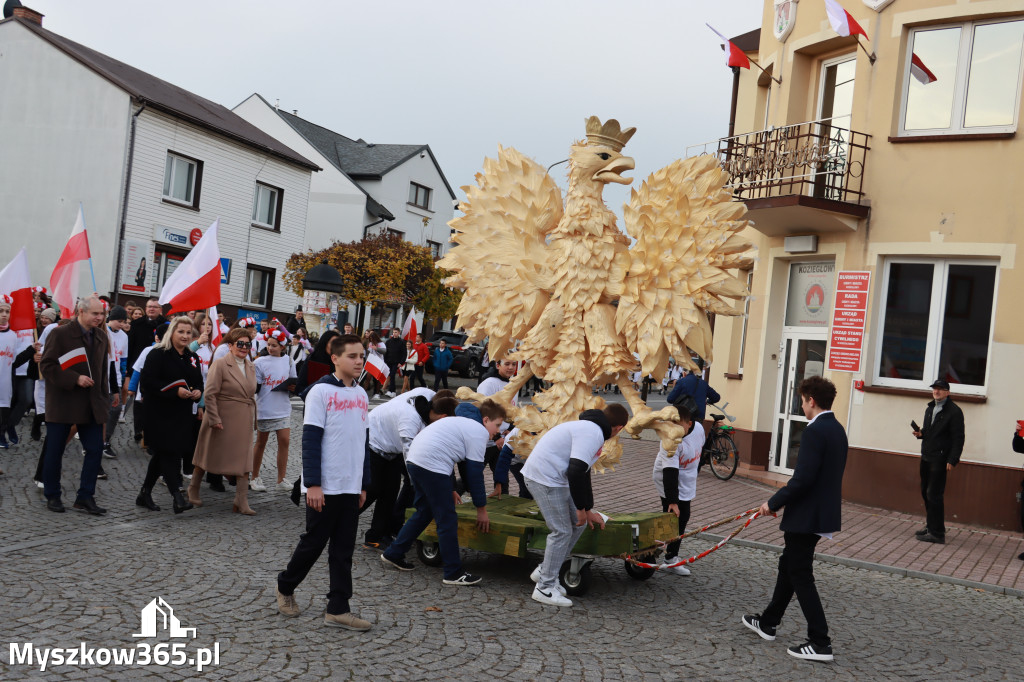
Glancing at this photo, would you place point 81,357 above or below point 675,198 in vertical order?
below

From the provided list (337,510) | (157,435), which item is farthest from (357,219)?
(337,510)

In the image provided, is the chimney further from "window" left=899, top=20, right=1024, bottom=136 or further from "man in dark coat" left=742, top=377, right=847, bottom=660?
"man in dark coat" left=742, top=377, right=847, bottom=660

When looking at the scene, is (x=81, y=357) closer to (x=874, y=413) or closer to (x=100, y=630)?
(x=100, y=630)

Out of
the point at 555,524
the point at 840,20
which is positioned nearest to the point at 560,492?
the point at 555,524

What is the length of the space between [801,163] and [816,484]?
28.3 ft

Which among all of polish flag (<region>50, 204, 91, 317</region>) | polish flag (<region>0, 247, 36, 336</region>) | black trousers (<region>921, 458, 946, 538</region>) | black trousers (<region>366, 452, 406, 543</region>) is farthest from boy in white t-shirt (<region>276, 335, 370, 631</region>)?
black trousers (<region>921, 458, 946, 538</region>)

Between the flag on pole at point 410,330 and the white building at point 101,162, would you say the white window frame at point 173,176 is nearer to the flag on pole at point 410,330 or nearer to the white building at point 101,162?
the white building at point 101,162

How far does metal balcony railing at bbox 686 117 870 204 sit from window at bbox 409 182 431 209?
106ft

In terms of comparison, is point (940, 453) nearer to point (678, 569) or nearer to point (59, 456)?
point (678, 569)

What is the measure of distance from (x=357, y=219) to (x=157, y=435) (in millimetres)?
33088

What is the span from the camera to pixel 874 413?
1329 centimetres

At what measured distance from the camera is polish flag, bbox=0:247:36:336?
37.4 ft

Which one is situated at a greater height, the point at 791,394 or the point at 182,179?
the point at 182,179

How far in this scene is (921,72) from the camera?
1340 centimetres
